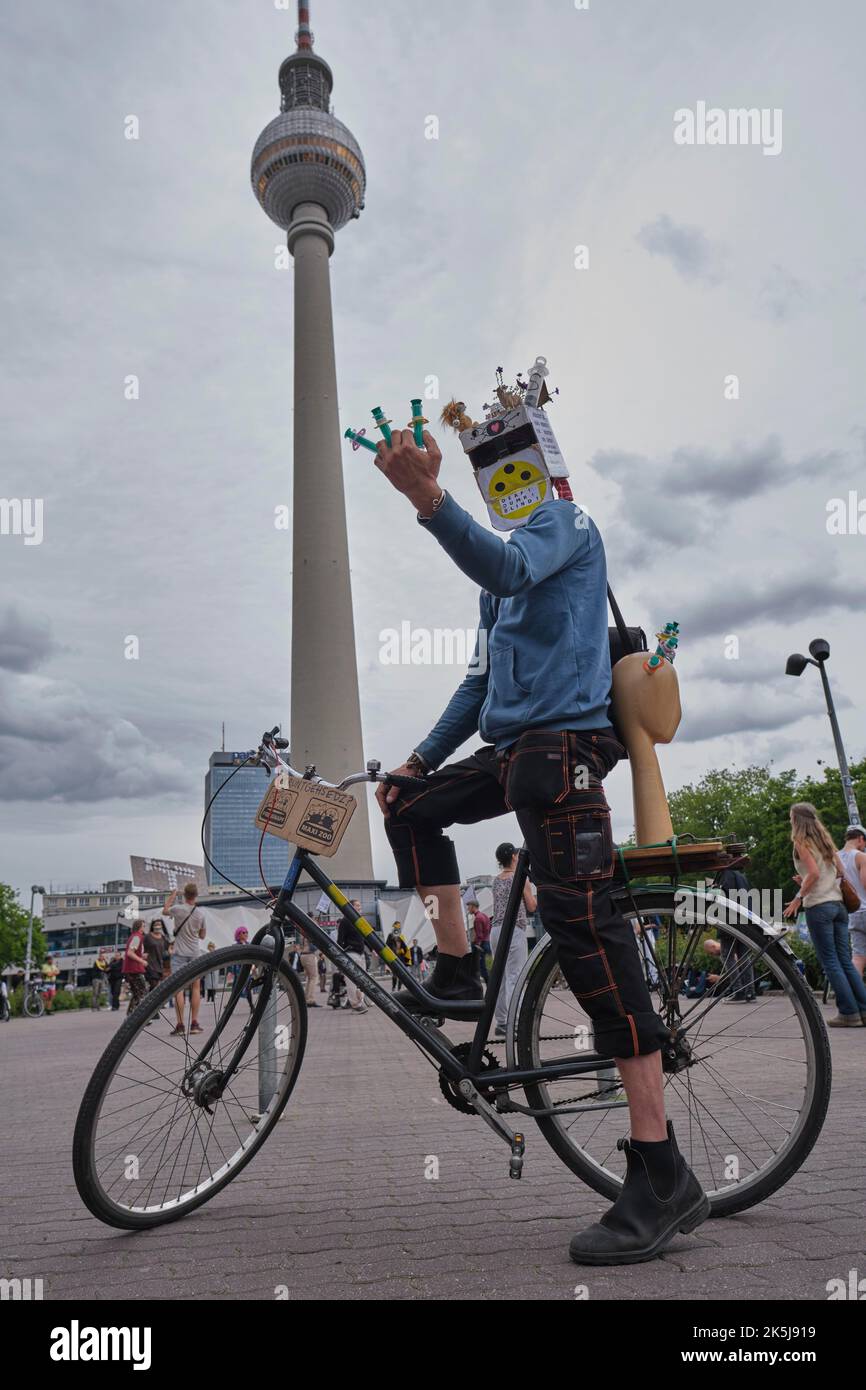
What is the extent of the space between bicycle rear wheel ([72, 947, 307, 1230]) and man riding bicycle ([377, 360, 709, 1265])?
58 centimetres

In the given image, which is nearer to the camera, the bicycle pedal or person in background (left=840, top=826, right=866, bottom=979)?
the bicycle pedal

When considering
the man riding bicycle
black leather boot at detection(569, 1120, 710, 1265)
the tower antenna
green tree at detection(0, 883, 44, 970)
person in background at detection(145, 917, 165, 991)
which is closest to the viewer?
black leather boot at detection(569, 1120, 710, 1265)

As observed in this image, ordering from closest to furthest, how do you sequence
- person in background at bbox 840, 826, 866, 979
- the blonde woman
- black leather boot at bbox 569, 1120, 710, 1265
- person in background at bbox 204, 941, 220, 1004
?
black leather boot at bbox 569, 1120, 710, 1265 < person in background at bbox 204, 941, 220, 1004 < the blonde woman < person in background at bbox 840, 826, 866, 979

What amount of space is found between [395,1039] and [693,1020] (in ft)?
29.2

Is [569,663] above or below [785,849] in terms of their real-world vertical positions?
below

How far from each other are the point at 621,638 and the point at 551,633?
1.35 feet

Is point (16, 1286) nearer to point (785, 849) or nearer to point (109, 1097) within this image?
point (109, 1097)

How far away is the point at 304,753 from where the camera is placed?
60.2 metres

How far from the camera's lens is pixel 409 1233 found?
114 inches

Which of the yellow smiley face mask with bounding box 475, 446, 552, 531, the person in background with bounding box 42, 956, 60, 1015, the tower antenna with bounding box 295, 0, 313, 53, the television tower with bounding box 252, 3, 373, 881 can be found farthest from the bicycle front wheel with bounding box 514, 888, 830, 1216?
the tower antenna with bounding box 295, 0, 313, 53

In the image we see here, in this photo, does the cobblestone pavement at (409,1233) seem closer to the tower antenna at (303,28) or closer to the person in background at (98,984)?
the person in background at (98,984)

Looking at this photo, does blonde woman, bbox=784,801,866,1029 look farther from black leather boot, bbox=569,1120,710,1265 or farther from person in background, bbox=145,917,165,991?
person in background, bbox=145,917,165,991

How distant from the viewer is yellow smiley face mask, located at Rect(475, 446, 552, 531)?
3227mm
